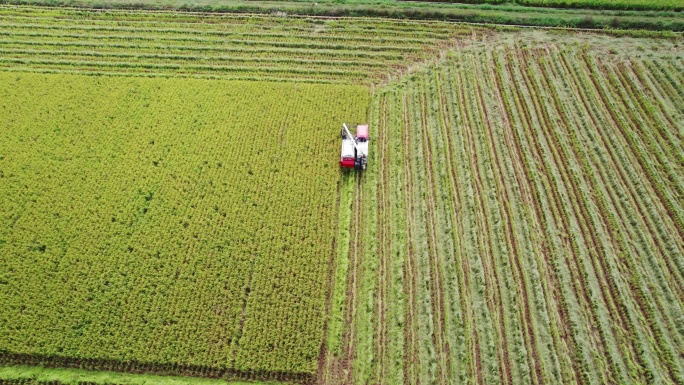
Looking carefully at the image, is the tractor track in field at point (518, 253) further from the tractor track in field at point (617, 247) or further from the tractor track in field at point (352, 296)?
the tractor track in field at point (352, 296)

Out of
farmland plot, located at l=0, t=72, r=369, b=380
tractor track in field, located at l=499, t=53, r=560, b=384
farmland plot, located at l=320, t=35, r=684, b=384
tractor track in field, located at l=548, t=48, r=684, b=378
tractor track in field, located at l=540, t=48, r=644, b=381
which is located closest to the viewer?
tractor track in field, located at l=499, t=53, r=560, b=384

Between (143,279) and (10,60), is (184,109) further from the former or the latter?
(10,60)

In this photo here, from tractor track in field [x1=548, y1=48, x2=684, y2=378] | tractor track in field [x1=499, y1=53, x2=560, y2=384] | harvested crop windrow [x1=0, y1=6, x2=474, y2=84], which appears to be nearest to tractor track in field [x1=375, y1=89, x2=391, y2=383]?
tractor track in field [x1=499, y1=53, x2=560, y2=384]

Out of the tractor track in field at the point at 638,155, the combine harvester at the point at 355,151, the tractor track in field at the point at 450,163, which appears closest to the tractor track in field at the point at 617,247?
the tractor track in field at the point at 638,155

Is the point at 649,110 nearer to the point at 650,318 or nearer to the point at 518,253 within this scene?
the point at 650,318

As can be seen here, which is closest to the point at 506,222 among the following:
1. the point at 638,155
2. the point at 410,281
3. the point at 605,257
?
the point at 605,257

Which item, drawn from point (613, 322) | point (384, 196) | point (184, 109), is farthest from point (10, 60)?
point (613, 322)

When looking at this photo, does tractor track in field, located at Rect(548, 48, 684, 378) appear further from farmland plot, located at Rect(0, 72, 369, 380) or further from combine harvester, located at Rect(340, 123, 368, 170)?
farmland plot, located at Rect(0, 72, 369, 380)
